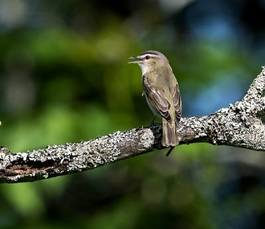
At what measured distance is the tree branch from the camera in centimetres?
380

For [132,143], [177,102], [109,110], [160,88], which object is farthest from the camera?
[109,110]

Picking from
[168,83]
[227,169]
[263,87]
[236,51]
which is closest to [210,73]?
[236,51]

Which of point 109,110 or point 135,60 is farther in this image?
point 109,110

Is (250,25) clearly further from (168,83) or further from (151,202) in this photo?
(168,83)

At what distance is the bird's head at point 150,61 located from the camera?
570cm

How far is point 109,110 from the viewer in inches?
260

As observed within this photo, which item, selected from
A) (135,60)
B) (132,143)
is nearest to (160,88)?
(135,60)

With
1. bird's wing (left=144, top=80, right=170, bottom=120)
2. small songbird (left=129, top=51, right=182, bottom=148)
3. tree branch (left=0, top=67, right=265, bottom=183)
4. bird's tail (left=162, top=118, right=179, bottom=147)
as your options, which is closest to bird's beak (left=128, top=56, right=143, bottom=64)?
small songbird (left=129, top=51, right=182, bottom=148)

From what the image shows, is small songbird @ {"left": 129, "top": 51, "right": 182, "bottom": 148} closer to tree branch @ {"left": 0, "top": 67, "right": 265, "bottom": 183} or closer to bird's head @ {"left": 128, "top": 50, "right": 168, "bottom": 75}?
bird's head @ {"left": 128, "top": 50, "right": 168, "bottom": 75}

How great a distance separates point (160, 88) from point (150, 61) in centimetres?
50

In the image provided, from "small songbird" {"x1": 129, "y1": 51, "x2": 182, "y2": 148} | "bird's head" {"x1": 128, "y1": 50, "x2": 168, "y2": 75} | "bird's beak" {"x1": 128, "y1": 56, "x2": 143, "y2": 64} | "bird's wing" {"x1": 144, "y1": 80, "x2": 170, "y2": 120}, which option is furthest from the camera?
"bird's beak" {"x1": 128, "y1": 56, "x2": 143, "y2": 64}

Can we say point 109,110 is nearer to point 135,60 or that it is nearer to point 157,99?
point 135,60

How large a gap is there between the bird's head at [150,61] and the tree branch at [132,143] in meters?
1.74

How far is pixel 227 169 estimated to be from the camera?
8.38 m
